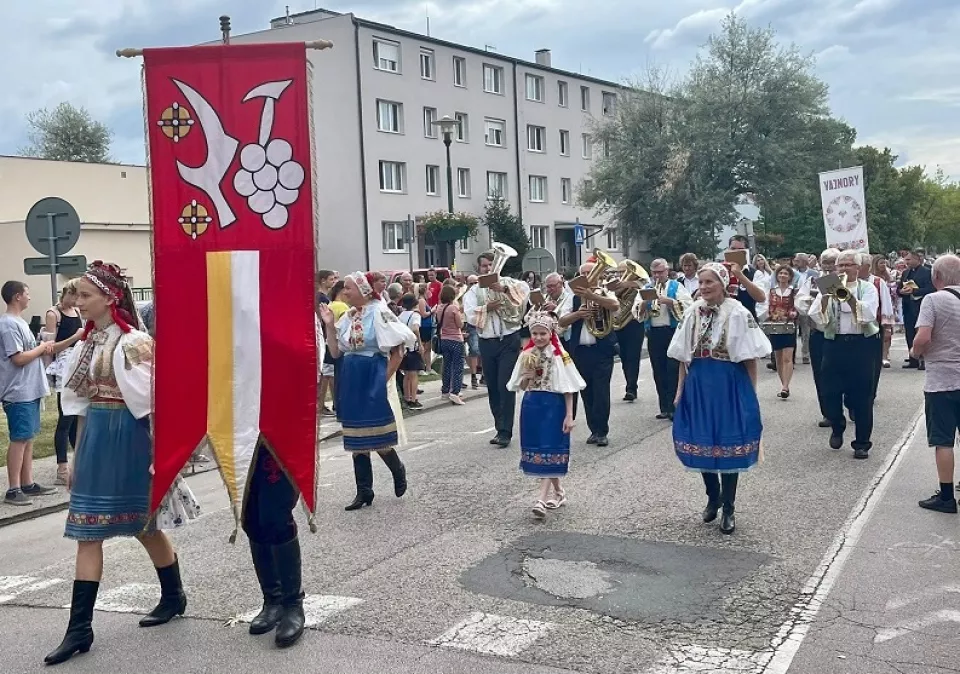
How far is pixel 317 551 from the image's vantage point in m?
6.78

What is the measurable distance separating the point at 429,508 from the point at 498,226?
123ft

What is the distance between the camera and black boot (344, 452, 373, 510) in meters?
8.12

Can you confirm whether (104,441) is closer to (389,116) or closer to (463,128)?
(389,116)

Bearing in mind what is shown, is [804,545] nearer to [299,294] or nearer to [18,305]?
[299,294]

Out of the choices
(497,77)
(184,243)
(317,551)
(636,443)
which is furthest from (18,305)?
(497,77)


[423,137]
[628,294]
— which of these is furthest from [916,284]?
[423,137]

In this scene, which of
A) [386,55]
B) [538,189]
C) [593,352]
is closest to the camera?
[593,352]

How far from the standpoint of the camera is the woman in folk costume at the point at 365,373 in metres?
7.98

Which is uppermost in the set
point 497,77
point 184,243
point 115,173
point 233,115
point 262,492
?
point 497,77

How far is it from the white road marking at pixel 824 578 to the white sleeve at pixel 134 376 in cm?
330

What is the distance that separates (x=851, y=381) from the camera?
9.66m

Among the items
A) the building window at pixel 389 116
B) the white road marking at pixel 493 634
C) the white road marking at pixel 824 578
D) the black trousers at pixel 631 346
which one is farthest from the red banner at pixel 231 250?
the building window at pixel 389 116

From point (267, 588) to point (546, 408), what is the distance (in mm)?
3083

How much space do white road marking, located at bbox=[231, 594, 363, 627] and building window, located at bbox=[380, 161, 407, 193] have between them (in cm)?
3663
